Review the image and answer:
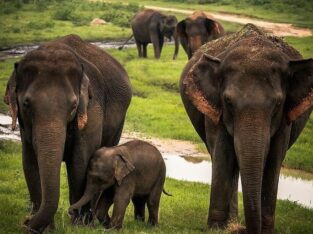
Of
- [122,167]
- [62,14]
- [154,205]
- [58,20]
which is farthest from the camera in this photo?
[62,14]

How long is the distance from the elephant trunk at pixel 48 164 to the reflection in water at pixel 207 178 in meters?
6.55

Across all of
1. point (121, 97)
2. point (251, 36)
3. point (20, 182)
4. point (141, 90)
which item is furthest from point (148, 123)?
point (251, 36)

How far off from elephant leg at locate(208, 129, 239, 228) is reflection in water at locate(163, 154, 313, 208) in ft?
14.2

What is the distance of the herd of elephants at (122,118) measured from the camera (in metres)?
7.86

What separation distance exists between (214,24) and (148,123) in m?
7.42

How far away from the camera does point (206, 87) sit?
8820 mm

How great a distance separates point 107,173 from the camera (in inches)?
373

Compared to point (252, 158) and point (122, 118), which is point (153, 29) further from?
point (252, 158)

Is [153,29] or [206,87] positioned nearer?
[206,87]

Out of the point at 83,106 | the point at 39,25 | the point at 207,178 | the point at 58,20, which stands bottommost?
the point at 58,20

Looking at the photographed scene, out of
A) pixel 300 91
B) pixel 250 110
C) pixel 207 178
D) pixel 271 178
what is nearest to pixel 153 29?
pixel 207 178

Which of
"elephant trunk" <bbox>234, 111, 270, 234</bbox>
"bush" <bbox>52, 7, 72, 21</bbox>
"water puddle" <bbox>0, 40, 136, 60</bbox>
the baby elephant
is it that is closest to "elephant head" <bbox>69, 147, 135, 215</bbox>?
the baby elephant

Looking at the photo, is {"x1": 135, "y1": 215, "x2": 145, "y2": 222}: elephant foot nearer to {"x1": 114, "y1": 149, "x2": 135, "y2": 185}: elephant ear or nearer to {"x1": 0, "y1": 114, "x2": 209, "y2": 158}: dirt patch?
{"x1": 114, "y1": 149, "x2": 135, "y2": 185}: elephant ear

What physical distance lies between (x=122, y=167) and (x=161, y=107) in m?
11.2
